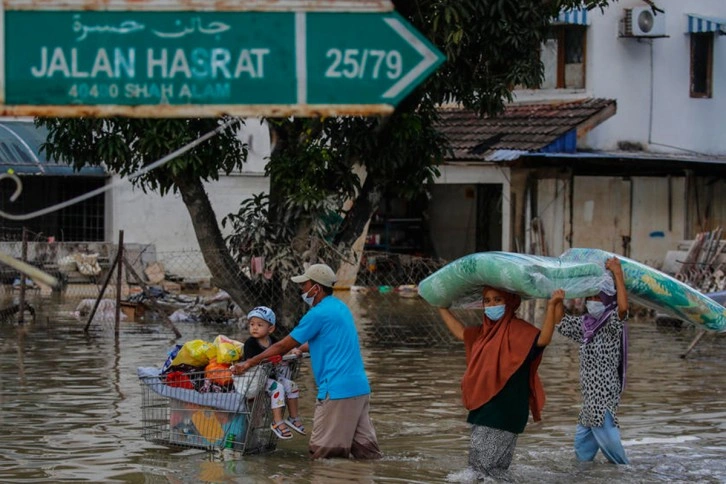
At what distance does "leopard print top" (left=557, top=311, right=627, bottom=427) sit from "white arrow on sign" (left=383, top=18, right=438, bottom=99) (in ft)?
16.0

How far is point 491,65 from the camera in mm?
14758

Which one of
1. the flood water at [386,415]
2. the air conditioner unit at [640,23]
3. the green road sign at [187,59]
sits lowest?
the flood water at [386,415]

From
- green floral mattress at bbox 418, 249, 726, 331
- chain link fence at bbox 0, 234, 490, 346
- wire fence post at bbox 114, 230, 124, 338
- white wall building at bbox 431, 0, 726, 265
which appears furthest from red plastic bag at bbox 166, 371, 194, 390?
white wall building at bbox 431, 0, 726, 265

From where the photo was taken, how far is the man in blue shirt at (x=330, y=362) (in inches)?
356

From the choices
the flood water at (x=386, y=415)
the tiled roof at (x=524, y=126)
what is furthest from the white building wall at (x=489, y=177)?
the flood water at (x=386, y=415)

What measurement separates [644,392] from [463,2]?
463 centimetres

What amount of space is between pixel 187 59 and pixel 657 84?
75.0ft

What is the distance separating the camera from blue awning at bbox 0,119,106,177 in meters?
26.0

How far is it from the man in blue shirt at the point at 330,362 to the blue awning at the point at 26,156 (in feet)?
57.1

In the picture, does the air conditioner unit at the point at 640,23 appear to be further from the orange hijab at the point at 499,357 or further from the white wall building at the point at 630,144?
the orange hijab at the point at 499,357

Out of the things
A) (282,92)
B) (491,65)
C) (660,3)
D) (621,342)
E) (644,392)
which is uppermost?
(660,3)

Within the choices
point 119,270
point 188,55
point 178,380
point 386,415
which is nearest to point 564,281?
point 178,380

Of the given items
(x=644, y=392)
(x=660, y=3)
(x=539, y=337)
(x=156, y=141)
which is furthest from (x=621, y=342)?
(x=660, y=3)

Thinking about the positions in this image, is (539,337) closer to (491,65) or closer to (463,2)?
(463,2)
